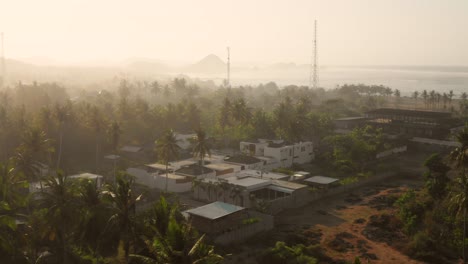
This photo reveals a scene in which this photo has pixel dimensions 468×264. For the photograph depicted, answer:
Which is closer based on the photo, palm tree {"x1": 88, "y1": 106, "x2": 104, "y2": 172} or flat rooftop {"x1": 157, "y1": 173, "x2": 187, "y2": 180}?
flat rooftop {"x1": 157, "y1": 173, "x2": 187, "y2": 180}

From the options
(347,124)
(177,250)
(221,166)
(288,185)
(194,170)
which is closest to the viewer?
(177,250)

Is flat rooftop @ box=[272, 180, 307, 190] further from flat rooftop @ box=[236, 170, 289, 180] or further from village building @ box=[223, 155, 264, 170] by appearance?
village building @ box=[223, 155, 264, 170]

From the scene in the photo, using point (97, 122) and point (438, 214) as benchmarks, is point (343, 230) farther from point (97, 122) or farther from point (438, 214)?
point (97, 122)

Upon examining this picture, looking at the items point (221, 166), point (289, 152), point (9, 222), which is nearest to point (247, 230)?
point (9, 222)

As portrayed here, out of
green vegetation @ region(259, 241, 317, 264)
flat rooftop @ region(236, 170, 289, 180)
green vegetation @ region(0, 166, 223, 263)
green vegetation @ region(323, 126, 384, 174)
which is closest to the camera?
green vegetation @ region(0, 166, 223, 263)

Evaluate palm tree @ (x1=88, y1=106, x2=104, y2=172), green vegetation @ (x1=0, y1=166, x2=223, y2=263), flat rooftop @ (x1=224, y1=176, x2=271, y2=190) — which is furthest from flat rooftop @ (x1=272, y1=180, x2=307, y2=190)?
palm tree @ (x1=88, y1=106, x2=104, y2=172)

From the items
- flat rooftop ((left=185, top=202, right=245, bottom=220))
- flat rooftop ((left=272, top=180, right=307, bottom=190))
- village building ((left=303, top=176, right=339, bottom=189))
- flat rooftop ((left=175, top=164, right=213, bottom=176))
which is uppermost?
flat rooftop ((left=185, top=202, right=245, bottom=220))

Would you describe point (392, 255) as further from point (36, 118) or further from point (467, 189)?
point (36, 118)

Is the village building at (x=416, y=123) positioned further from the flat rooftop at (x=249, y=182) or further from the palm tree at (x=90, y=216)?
the palm tree at (x=90, y=216)

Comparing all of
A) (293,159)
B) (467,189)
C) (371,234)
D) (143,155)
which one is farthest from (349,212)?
(143,155)
